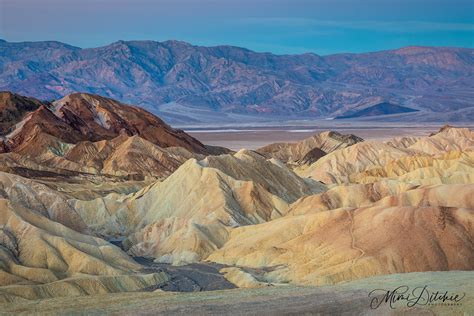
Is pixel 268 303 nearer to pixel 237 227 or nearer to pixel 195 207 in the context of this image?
pixel 237 227

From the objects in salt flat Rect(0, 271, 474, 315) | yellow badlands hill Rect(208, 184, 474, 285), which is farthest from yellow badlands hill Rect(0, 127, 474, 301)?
salt flat Rect(0, 271, 474, 315)

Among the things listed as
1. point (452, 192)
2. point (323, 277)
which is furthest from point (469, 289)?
point (452, 192)

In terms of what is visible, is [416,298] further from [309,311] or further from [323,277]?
[323,277]

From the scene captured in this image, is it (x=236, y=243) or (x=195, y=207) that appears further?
(x=195, y=207)
